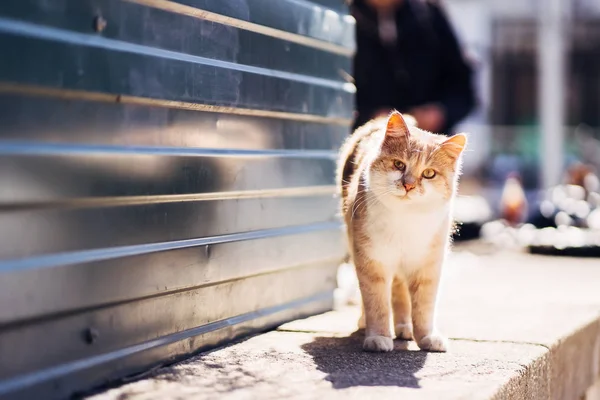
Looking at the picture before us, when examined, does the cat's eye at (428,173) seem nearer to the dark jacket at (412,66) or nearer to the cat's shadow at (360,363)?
the cat's shadow at (360,363)

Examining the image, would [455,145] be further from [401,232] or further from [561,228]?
[561,228]

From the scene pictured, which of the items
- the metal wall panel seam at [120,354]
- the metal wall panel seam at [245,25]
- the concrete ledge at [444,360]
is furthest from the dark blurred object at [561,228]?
the metal wall panel seam at [120,354]

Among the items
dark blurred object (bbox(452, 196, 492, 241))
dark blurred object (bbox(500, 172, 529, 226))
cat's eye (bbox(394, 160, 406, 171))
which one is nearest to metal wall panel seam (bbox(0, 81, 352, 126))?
cat's eye (bbox(394, 160, 406, 171))

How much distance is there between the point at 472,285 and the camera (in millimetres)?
3926

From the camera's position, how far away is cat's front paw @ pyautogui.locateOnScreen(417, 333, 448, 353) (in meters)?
2.52

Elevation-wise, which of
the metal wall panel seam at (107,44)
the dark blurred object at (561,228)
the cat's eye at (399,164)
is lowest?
the dark blurred object at (561,228)

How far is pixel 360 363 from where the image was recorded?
2.30 metres

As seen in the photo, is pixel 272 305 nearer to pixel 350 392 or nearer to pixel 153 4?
pixel 350 392

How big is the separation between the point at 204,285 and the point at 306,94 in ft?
2.86

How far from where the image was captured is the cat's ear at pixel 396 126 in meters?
2.57

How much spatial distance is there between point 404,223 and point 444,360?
421 millimetres

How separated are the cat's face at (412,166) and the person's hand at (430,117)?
205 cm

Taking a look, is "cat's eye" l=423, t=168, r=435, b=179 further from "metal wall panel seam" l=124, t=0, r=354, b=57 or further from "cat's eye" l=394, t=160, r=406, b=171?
"metal wall panel seam" l=124, t=0, r=354, b=57

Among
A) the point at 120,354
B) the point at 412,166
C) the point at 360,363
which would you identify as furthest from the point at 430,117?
the point at 120,354
